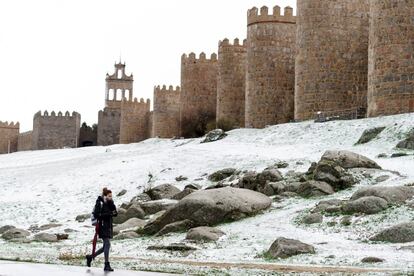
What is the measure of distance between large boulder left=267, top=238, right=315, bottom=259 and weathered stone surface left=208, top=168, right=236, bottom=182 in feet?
34.9

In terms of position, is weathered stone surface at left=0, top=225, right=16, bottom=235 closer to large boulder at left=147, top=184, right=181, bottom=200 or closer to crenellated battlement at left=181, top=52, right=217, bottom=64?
large boulder at left=147, top=184, right=181, bottom=200

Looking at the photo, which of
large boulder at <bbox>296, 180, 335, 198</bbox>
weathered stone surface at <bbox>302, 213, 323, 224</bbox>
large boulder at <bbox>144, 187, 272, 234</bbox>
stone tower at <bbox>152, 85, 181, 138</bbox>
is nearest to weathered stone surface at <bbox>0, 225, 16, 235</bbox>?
large boulder at <bbox>144, 187, 272, 234</bbox>

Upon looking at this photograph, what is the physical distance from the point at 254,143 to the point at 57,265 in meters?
19.7

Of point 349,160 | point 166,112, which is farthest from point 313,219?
Result: point 166,112

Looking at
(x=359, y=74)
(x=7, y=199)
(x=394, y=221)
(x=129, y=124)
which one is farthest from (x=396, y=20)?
(x=129, y=124)

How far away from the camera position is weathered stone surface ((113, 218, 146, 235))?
927 inches

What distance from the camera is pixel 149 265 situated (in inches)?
642

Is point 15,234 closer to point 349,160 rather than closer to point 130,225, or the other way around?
point 130,225

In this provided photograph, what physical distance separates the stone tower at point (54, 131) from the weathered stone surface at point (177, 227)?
51630mm

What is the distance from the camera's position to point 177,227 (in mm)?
21891

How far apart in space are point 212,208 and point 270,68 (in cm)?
2116

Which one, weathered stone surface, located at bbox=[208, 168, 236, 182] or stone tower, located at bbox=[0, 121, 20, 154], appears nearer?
weathered stone surface, located at bbox=[208, 168, 236, 182]

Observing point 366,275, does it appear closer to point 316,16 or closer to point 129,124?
point 316,16

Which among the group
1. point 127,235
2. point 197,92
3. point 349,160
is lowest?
point 127,235
